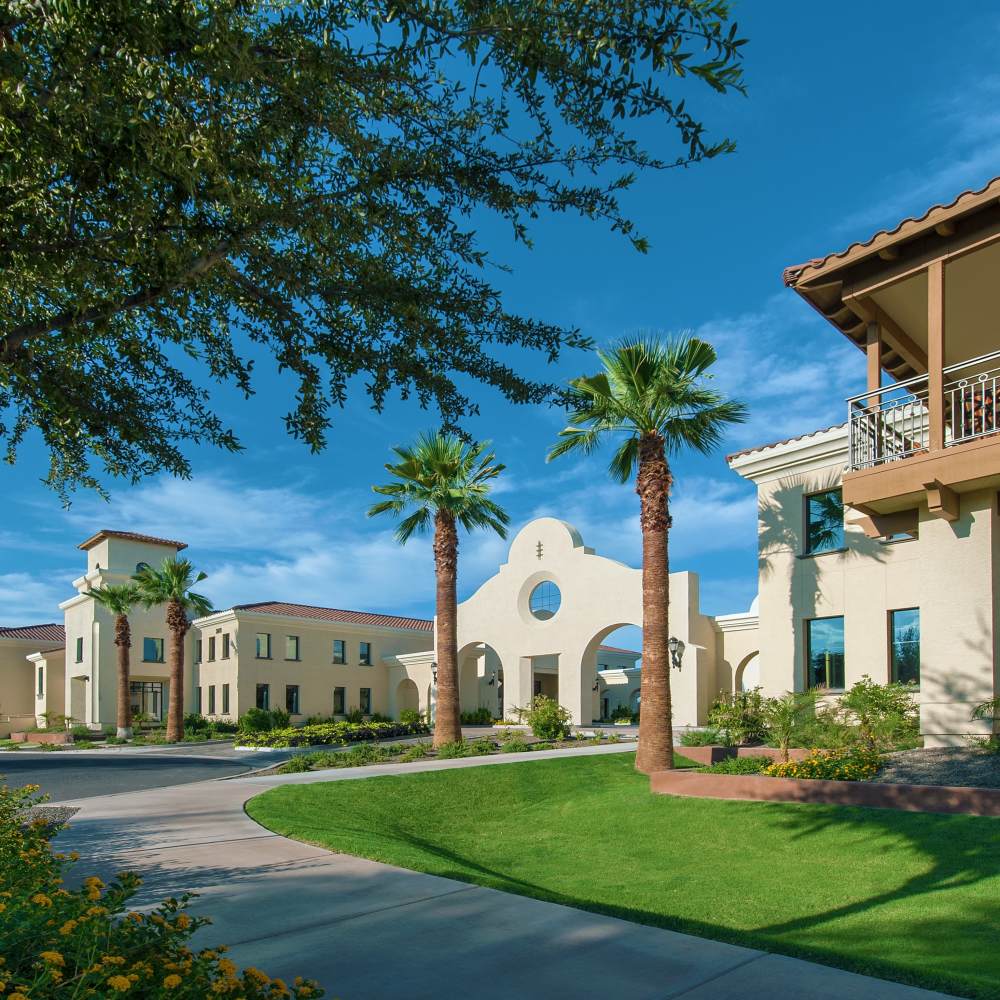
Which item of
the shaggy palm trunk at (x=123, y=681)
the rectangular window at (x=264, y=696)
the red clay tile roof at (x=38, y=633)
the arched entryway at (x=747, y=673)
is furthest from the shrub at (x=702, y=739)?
the red clay tile roof at (x=38, y=633)

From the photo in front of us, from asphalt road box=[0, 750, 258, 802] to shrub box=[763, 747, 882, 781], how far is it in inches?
576

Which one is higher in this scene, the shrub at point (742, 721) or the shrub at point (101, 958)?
the shrub at point (101, 958)

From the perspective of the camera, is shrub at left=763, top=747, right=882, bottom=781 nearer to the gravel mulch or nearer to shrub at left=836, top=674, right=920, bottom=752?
the gravel mulch

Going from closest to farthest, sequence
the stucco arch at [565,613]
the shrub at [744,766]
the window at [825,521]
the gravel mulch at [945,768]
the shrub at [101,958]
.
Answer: the shrub at [101,958], the gravel mulch at [945,768], the shrub at [744,766], the window at [825,521], the stucco arch at [565,613]

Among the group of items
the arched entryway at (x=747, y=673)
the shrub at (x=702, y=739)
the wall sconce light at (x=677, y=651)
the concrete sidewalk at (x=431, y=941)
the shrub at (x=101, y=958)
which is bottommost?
the shrub at (x=702, y=739)

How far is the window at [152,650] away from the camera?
2088 inches

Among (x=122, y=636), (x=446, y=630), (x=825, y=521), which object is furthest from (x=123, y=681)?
(x=825, y=521)

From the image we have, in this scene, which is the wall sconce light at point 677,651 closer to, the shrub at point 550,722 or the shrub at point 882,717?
the shrub at point 550,722

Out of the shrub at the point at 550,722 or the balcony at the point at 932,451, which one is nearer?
the balcony at the point at 932,451

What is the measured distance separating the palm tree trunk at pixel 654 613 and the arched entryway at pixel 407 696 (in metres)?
34.4

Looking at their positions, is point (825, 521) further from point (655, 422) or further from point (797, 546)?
point (655, 422)

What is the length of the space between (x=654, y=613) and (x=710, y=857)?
7941 millimetres

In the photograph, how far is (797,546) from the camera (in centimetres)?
2350

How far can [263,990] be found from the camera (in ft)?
14.4
